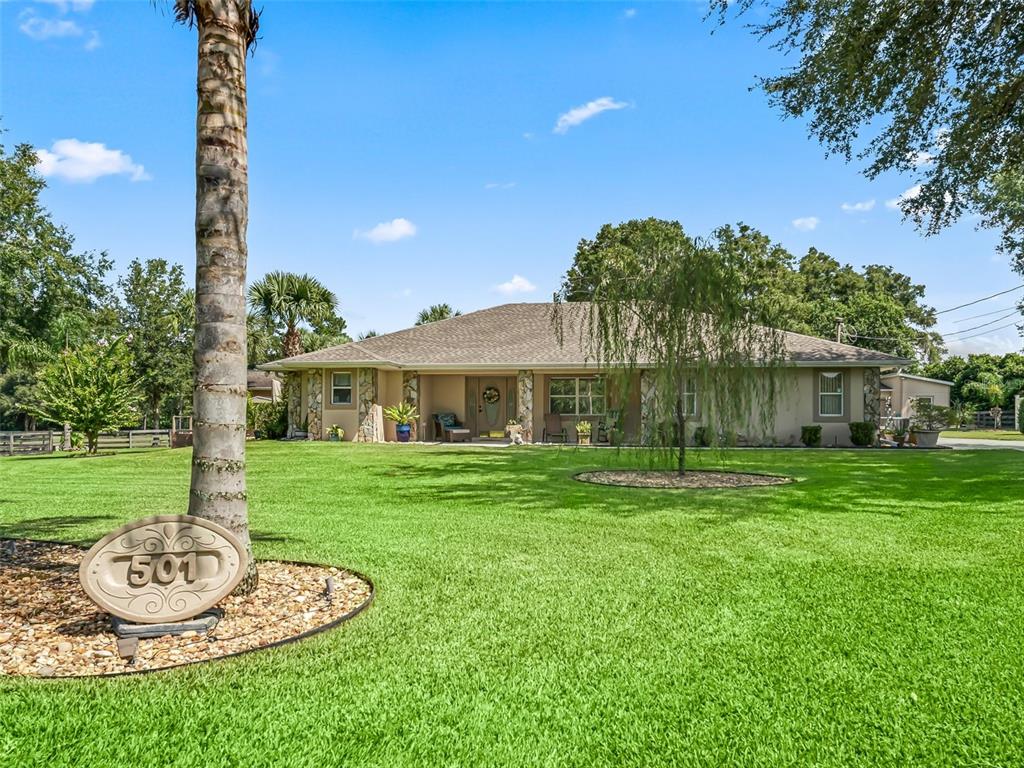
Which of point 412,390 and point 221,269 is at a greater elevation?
point 221,269

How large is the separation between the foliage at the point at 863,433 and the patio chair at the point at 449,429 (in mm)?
11969

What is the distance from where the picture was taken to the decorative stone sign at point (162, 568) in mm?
3525

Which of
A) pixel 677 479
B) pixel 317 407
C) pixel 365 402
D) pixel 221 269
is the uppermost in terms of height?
pixel 221 269

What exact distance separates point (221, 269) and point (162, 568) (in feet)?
6.20

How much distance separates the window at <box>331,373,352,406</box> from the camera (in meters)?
21.1

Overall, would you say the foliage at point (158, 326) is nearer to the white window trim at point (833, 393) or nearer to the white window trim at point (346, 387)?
the white window trim at point (346, 387)

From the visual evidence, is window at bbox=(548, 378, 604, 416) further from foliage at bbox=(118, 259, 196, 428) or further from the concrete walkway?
foliage at bbox=(118, 259, 196, 428)

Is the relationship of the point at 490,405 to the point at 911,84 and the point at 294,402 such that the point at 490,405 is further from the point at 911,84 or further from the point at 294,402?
the point at 911,84

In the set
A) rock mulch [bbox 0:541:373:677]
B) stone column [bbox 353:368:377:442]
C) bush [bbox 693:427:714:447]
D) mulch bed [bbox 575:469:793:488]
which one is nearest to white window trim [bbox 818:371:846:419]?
bush [bbox 693:427:714:447]

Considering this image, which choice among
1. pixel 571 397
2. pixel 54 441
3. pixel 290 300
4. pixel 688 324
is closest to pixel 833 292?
pixel 571 397

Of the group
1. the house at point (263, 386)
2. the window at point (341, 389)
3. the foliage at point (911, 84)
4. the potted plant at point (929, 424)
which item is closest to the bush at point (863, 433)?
the potted plant at point (929, 424)

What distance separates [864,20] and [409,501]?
1008 cm

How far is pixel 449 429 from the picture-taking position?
70.5 ft

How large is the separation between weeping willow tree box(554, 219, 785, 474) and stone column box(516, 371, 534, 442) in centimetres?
1010
